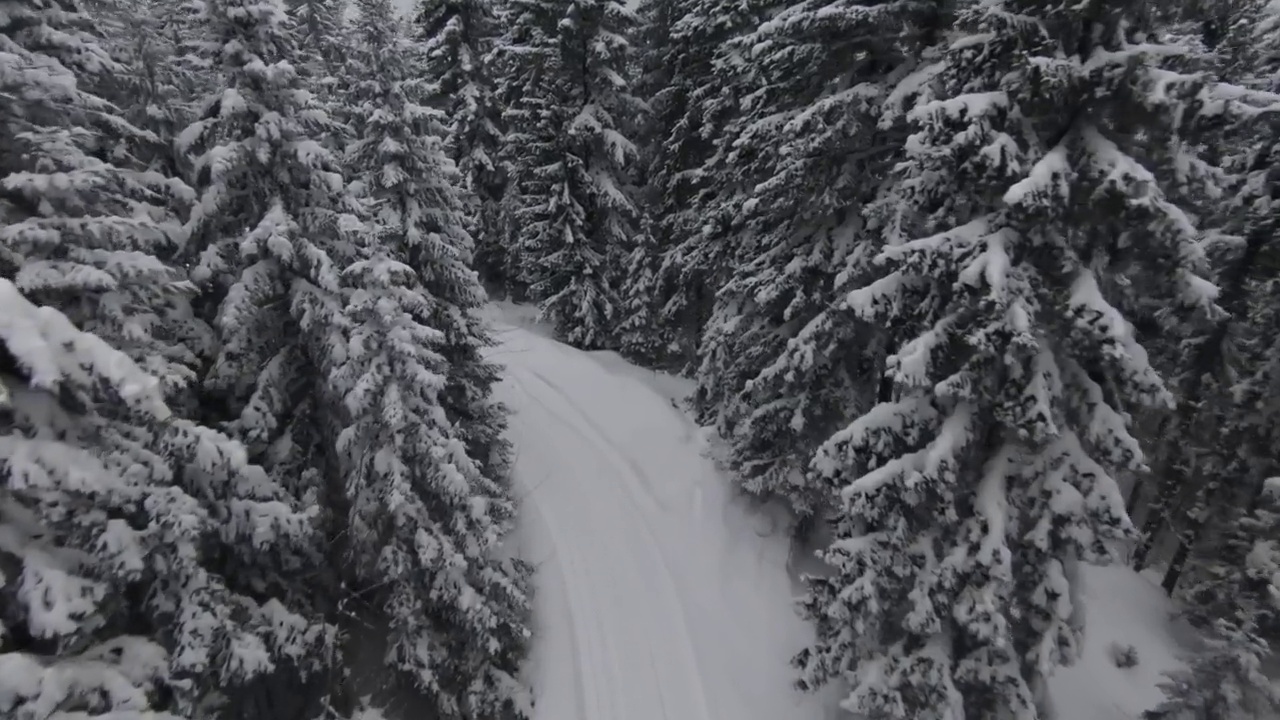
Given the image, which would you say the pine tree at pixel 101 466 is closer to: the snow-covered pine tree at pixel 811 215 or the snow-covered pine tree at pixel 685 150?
the snow-covered pine tree at pixel 811 215

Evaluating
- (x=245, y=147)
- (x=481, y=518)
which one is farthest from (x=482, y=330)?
(x=245, y=147)

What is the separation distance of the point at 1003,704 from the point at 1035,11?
30.3ft

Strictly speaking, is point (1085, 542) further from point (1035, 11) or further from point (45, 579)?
point (45, 579)

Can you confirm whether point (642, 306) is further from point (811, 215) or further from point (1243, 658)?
point (1243, 658)

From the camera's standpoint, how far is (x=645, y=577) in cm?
1617

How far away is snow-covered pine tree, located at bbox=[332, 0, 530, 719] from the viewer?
1048cm

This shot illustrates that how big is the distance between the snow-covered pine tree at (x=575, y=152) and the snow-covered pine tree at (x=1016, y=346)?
15.9 meters

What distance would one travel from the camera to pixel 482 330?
15398mm

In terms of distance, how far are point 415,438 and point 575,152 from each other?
15.9m

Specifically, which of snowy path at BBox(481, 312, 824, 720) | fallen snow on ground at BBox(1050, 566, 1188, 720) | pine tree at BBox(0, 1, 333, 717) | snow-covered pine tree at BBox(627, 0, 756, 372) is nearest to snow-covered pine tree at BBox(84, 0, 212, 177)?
pine tree at BBox(0, 1, 333, 717)

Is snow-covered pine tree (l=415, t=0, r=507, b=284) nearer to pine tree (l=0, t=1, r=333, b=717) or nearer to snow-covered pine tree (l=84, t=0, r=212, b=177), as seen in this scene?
snow-covered pine tree (l=84, t=0, r=212, b=177)

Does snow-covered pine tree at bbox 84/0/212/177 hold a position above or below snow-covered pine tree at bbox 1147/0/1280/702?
above

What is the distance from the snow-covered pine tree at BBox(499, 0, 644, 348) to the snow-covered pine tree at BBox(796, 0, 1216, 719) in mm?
15864

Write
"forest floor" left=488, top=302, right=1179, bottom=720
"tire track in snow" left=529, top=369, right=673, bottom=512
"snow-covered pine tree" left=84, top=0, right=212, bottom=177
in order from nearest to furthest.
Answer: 1. "snow-covered pine tree" left=84, top=0, right=212, bottom=177
2. "forest floor" left=488, top=302, right=1179, bottom=720
3. "tire track in snow" left=529, top=369, right=673, bottom=512
